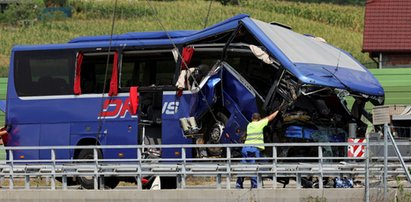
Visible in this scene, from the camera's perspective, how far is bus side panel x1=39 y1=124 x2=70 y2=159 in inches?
926

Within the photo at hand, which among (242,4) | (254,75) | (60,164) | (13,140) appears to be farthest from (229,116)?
(242,4)

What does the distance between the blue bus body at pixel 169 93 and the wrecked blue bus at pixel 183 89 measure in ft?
0.08

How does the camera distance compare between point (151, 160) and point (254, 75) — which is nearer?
point (151, 160)

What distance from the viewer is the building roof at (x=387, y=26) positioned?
1736 inches

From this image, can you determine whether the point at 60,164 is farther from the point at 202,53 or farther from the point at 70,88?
the point at 202,53

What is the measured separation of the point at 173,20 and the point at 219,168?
56195 mm

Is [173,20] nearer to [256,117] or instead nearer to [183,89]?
[183,89]

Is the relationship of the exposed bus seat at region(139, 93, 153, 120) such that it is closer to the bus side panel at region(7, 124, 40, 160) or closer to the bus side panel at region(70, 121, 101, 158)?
the bus side panel at region(70, 121, 101, 158)

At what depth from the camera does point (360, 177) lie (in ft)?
63.1

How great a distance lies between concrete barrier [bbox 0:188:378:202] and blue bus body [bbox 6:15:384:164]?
2.82m

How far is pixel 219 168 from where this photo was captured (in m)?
19.2

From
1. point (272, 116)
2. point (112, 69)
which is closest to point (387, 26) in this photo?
point (112, 69)

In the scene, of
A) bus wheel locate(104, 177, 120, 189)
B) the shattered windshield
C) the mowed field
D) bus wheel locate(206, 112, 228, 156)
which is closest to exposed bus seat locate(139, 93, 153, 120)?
bus wheel locate(104, 177, 120, 189)

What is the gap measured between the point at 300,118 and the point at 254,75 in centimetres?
142
